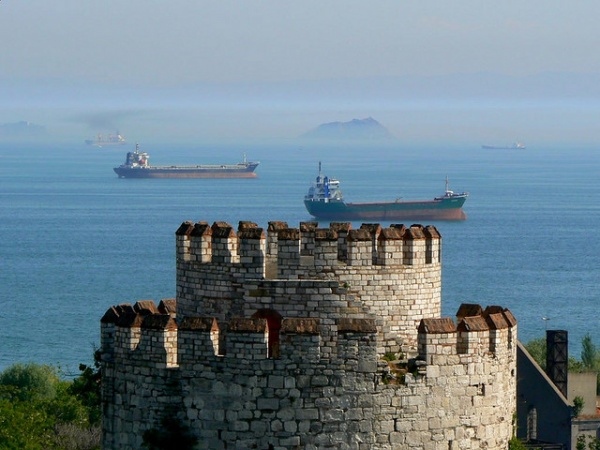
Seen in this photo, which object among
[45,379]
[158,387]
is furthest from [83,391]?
[45,379]

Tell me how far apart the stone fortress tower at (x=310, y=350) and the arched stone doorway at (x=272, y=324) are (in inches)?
0.4

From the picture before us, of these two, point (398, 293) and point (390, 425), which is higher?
point (398, 293)

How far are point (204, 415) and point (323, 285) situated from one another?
1296mm

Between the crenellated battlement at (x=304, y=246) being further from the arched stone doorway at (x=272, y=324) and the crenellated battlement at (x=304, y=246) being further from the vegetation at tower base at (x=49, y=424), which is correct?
the vegetation at tower base at (x=49, y=424)

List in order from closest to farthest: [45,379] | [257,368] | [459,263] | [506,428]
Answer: [257,368]
[506,428]
[45,379]
[459,263]

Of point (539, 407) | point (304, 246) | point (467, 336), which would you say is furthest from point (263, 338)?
point (539, 407)

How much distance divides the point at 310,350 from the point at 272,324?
40 centimetres

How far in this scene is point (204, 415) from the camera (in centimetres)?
1320

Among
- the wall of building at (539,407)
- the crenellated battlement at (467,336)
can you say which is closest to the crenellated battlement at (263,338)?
the crenellated battlement at (467,336)

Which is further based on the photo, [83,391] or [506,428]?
[83,391]

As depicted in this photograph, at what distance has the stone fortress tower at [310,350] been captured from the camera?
12.9m

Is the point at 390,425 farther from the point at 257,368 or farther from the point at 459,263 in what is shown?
the point at 459,263

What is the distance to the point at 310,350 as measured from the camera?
1291 centimetres

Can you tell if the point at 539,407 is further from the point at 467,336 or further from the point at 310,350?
the point at 310,350
